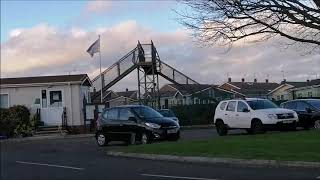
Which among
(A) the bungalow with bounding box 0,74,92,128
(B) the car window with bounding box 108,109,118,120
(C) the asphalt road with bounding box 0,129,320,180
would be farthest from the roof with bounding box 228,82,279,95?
(C) the asphalt road with bounding box 0,129,320,180

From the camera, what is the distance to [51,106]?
42.7 meters

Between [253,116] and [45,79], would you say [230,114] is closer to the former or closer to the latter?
[253,116]

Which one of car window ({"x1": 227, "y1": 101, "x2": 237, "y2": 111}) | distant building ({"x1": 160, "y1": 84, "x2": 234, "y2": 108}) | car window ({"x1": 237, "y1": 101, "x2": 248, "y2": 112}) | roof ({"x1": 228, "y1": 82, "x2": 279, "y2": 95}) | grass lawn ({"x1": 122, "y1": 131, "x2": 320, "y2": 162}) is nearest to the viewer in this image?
grass lawn ({"x1": 122, "y1": 131, "x2": 320, "y2": 162})

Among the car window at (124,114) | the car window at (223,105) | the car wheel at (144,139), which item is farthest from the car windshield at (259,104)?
the car window at (124,114)

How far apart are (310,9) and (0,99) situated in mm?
30112

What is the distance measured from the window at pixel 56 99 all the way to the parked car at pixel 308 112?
19.3 metres

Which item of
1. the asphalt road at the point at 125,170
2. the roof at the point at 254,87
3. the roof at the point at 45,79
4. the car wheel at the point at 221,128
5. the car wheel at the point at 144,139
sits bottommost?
the asphalt road at the point at 125,170

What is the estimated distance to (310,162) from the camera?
1479cm

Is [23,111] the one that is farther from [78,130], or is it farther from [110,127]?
[110,127]

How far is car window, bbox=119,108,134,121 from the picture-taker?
979 inches

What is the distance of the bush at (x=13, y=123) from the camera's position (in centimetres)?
4062

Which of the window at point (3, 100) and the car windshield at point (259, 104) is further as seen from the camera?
the window at point (3, 100)

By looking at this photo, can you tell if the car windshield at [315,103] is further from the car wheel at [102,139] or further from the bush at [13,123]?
the bush at [13,123]

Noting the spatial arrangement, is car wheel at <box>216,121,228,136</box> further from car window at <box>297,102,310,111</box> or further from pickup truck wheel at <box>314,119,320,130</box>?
pickup truck wheel at <box>314,119,320,130</box>
